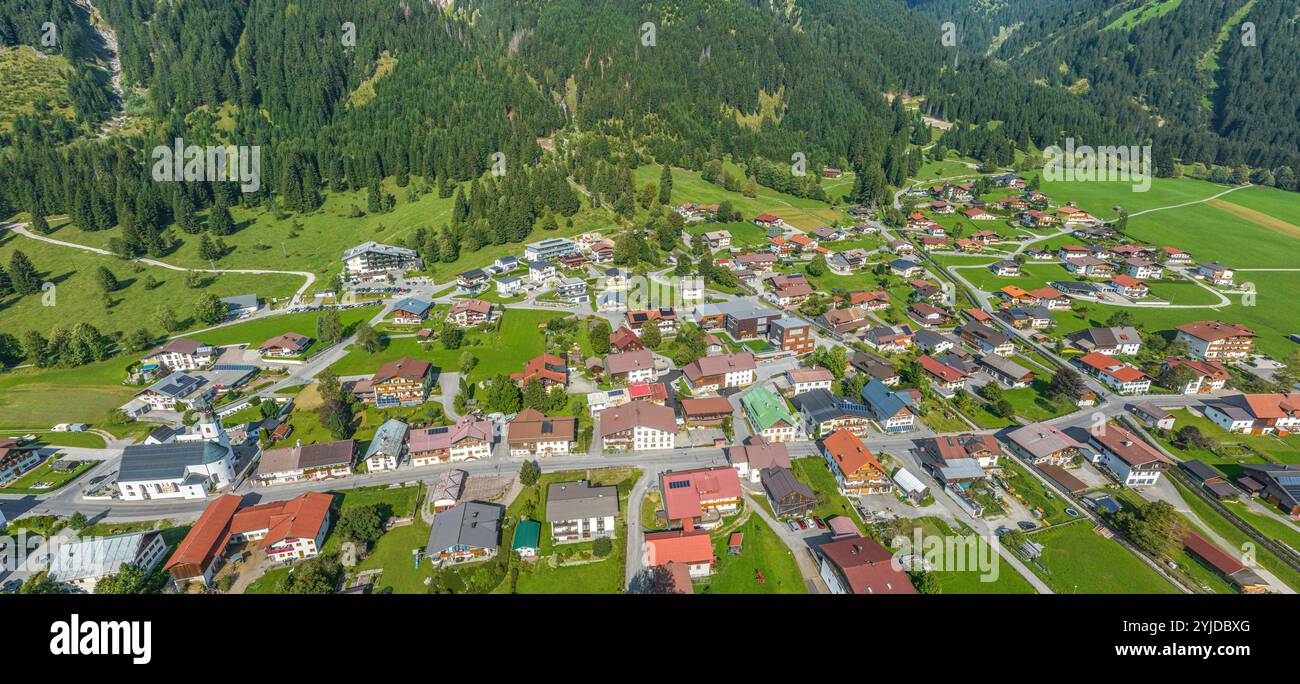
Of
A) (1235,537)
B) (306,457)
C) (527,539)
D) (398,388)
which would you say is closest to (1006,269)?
(1235,537)

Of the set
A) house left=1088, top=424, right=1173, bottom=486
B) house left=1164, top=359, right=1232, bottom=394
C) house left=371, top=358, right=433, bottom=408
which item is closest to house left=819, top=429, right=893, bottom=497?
house left=1088, top=424, right=1173, bottom=486

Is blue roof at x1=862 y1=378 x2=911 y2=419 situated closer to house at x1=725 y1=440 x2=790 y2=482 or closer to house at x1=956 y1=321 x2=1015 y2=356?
house at x1=725 y1=440 x2=790 y2=482

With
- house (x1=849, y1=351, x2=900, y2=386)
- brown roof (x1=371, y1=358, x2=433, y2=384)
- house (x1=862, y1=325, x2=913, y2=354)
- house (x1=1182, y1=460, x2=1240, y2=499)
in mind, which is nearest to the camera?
house (x1=1182, y1=460, x2=1240, y2=499)

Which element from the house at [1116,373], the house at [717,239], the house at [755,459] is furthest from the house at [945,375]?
the house at [717,239]
